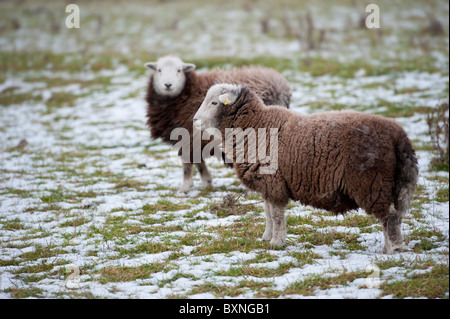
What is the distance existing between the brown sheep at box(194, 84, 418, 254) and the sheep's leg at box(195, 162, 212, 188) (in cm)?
259

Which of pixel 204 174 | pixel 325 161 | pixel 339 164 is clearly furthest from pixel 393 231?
pixel 204 174

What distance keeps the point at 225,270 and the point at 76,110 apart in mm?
11706

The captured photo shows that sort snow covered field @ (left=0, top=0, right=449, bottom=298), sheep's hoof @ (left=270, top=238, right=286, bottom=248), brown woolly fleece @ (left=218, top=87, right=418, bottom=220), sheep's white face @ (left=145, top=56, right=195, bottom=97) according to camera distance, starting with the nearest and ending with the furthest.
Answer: snow covered field @ (left=0, top=0, right=449, bottom=298), brown woolly fleece @ (left=218, top=87, right=418, bottom=220), sheep's hoof @ (left=270, top=238, right=286, bottom=248), sheep's white face @ (left=145, top=56, right=195, bottom=97)

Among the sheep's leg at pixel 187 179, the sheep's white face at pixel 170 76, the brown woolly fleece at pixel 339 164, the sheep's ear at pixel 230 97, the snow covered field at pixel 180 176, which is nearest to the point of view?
the snow covered field at pixel 180 176

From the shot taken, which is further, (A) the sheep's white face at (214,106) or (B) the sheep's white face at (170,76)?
(B) the sheep's white face at (170,76)

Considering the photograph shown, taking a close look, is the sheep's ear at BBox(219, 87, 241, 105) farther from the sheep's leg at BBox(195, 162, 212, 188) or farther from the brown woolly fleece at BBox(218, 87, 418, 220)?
the sheep's leg at BBox(195, 162, 212, 188)

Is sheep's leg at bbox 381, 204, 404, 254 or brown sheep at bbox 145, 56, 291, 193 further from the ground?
brown sheep at bbox 145, 56, 291, 193

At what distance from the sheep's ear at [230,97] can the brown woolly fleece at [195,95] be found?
2.05 metres

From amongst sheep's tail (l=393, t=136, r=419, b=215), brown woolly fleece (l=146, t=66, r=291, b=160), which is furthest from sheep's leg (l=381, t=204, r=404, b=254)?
brown woolly fleece (l=146, t=66, r=291, b=160)

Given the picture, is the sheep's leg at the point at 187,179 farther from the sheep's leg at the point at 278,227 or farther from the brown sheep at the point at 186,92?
the sheep's leg at the point at 278,227

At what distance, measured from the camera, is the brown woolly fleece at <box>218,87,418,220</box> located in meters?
4.79

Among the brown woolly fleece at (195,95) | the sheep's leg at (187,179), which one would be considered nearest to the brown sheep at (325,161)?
the brown woolly fleece at (195,95)

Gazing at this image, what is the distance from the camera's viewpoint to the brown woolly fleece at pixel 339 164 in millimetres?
4793

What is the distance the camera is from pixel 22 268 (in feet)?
17.0
